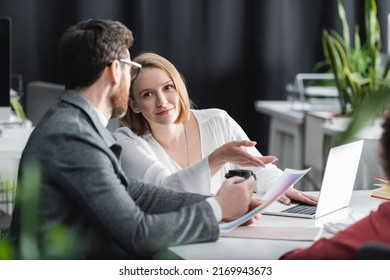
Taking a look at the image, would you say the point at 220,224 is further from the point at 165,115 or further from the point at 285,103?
the point at 285,103

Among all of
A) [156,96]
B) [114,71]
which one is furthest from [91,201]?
[156,96]

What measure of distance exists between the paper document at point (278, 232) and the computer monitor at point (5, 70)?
175cm

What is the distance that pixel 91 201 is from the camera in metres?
1.49

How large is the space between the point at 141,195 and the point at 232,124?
2.44 feet

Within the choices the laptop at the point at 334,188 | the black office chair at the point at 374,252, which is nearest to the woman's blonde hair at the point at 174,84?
the laptop at the point at 334,188

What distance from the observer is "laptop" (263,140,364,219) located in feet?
6.05

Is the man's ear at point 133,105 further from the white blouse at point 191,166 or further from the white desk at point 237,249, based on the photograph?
Result: the white desk at point 237,249

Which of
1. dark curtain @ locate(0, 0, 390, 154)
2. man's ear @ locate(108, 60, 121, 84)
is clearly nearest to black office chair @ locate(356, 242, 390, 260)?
man's ear @ locate(108, 60, 121, 84)

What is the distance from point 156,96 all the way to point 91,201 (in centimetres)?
88

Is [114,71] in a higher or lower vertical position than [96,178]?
higher

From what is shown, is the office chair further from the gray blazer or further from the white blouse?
the gray blazer

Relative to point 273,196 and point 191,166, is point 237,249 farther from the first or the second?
point 191,166

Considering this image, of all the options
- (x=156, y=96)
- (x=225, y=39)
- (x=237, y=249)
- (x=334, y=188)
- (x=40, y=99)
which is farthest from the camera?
(x=225, y=39)

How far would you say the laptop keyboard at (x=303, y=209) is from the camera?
6.49ft
